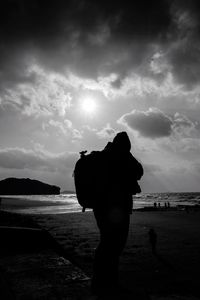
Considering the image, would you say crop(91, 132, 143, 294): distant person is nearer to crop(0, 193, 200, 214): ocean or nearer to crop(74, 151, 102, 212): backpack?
crop(74, 151, 102, 212): backpack

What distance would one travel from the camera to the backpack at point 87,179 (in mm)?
3293

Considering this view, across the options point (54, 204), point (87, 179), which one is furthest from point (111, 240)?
point (54, 204)

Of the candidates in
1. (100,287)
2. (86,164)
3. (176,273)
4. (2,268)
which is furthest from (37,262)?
(176,273)

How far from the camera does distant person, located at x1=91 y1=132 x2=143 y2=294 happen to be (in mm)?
3232

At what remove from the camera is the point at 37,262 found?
441 cm

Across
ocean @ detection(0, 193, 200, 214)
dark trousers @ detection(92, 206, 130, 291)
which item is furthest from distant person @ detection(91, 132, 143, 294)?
ocean @ detection(0, 193, 200, 214)

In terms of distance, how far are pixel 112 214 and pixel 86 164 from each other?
0.66 meters

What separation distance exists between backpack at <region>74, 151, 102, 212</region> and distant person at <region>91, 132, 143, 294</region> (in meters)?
0.08

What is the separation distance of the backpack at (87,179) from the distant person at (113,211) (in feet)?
0.25

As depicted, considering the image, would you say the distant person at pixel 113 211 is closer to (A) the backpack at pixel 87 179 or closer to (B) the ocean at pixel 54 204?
(A) the backpack at pixel 87 179

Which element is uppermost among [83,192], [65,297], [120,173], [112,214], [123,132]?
[123,132]

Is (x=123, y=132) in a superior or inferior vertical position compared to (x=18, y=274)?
superior

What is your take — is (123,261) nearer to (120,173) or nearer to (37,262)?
(37,262)

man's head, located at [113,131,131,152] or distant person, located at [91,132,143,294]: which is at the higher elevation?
man's head, located at [113,131,131,152]
